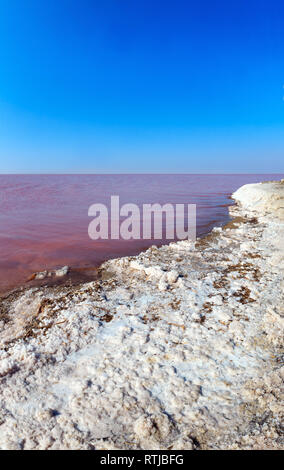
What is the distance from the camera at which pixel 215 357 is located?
6.99ft

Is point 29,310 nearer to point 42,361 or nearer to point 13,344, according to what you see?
point 13,344

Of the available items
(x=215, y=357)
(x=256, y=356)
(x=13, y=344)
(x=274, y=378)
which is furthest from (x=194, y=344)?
(x=13, y=344)

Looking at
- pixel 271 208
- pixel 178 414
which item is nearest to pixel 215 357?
pixel 178 414

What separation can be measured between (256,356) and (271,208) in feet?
29.8

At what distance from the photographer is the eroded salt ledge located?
60.6 inches

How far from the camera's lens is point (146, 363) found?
2068 mm

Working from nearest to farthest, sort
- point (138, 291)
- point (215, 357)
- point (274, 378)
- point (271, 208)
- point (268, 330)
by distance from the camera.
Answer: point (274, 378) < point (215, 357) < point (268, 330) < point (138, 291) < point (271, 208)

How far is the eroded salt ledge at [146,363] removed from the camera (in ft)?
5.05

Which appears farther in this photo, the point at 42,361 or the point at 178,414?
the point at 42,361

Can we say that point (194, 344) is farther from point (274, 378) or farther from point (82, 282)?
point (82, 282)

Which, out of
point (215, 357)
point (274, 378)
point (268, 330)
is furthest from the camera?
point (268, 330)
